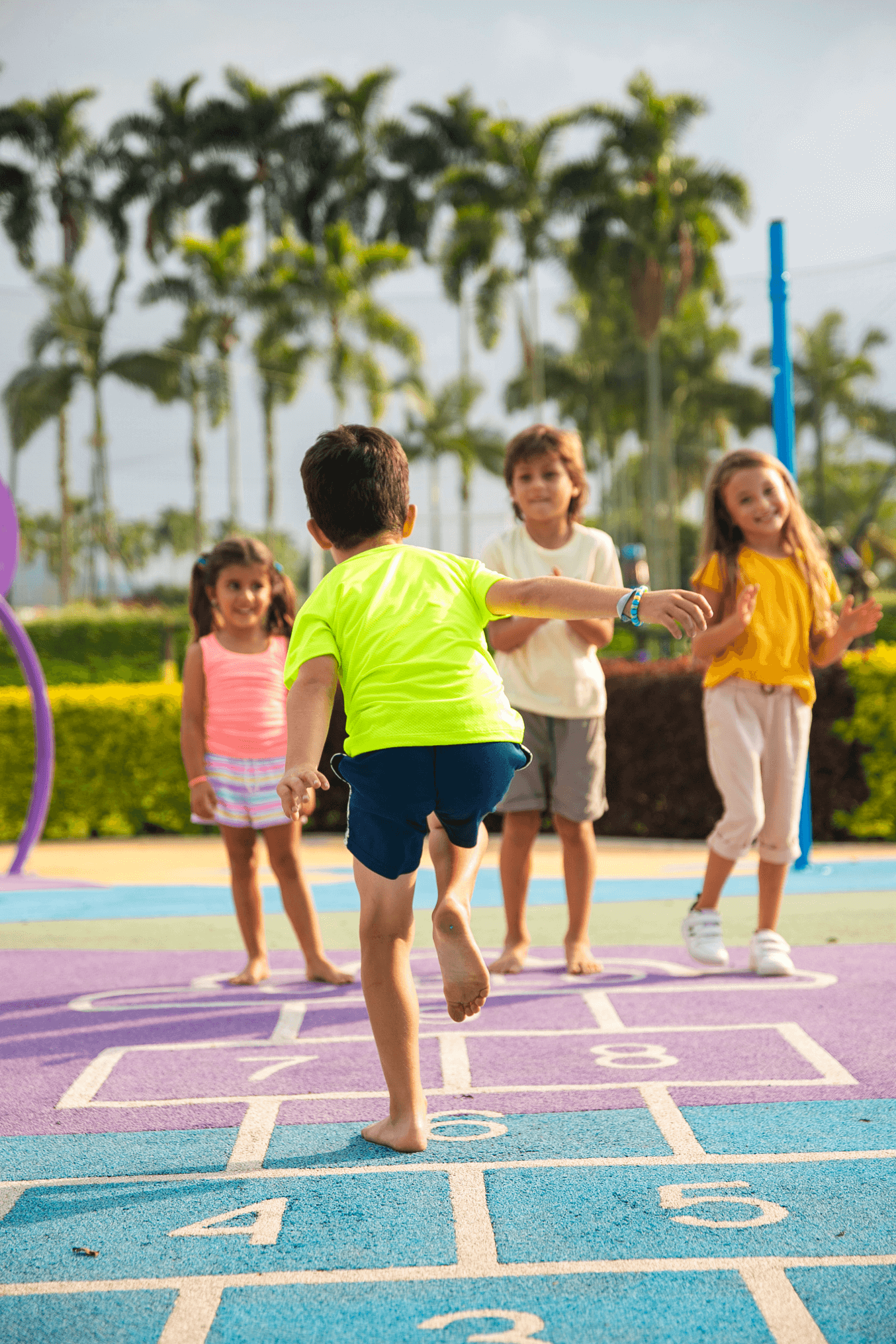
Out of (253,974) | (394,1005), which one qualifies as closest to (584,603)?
(394,1005)

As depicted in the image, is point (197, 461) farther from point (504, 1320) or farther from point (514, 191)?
point (504, 1320)

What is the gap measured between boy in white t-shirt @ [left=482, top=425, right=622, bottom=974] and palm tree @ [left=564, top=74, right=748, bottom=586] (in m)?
30.4

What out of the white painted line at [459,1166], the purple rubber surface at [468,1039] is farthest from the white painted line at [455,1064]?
the white painted line at [459,1166]

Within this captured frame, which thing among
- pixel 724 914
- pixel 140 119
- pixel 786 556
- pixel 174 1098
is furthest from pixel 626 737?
pixel 140 119

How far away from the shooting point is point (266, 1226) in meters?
2.33

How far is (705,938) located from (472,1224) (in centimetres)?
241

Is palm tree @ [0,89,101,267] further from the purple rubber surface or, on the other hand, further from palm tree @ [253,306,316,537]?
the purple rubber surface

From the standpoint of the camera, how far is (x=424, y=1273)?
2.10 metres

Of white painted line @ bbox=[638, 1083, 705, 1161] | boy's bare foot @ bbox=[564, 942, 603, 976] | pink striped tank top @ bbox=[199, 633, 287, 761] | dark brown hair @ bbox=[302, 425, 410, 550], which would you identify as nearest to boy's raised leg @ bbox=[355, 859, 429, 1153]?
white painted line @ bbox=[638, 1083, 705, 1161]

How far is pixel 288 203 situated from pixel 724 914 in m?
39.9

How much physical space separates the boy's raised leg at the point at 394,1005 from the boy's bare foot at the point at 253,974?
1.82 metres

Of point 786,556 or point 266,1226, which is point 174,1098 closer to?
point 266,1226

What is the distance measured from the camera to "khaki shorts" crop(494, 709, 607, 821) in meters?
4.66

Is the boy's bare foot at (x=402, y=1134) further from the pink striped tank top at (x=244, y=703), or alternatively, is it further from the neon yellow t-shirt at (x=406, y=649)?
the pink striped tank top at (x=244, y=703)
